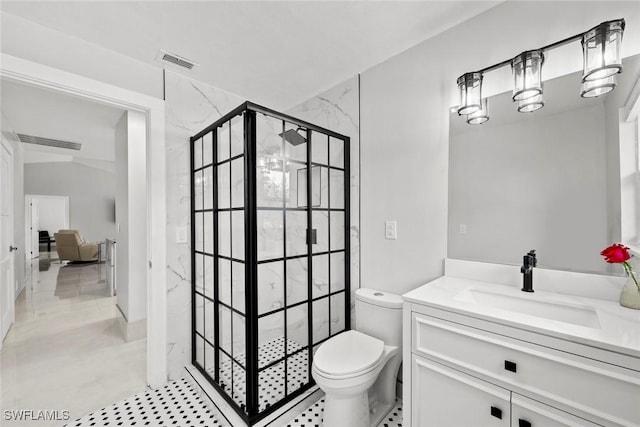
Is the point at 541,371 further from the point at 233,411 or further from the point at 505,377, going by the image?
the point at 233,411

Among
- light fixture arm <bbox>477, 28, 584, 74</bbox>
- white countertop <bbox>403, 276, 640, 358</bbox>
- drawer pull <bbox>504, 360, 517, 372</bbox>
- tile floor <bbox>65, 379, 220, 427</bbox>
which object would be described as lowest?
tile floor <bbox>65, 379, 220, 427</bbox>

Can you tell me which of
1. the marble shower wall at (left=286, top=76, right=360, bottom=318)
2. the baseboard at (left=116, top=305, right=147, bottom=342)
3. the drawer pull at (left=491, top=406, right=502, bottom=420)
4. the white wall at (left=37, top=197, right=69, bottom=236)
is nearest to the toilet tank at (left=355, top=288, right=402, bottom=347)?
the marble shower wall at (left=286, top=76, right=360, bottom=318)

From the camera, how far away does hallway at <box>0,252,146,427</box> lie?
1.84 m

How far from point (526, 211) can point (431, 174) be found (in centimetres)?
55

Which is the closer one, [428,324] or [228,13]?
[428,324]

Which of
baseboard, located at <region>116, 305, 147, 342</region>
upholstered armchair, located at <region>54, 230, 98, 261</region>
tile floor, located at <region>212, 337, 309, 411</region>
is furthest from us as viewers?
upholstered armchair, located at <region>54, 230, 98, 261</region>

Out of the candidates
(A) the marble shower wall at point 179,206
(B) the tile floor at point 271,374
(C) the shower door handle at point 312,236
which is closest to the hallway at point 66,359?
(A) the marble shower wall at point 179,206

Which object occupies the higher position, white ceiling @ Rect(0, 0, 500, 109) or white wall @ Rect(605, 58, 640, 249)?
white ceiling @ Rect(0, 0, 500, 109)

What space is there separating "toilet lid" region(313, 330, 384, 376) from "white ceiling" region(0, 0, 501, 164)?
1.95 m

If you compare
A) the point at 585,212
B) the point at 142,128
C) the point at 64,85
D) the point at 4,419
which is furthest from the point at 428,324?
the point at 142,128

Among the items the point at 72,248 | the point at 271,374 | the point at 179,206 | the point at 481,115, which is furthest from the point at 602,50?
the point at 72,248

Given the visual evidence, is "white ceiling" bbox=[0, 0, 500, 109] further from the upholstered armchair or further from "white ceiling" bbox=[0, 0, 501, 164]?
the upholstered armchair

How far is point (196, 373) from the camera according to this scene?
207 cm

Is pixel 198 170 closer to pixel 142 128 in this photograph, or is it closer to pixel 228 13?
pixel 228 13
